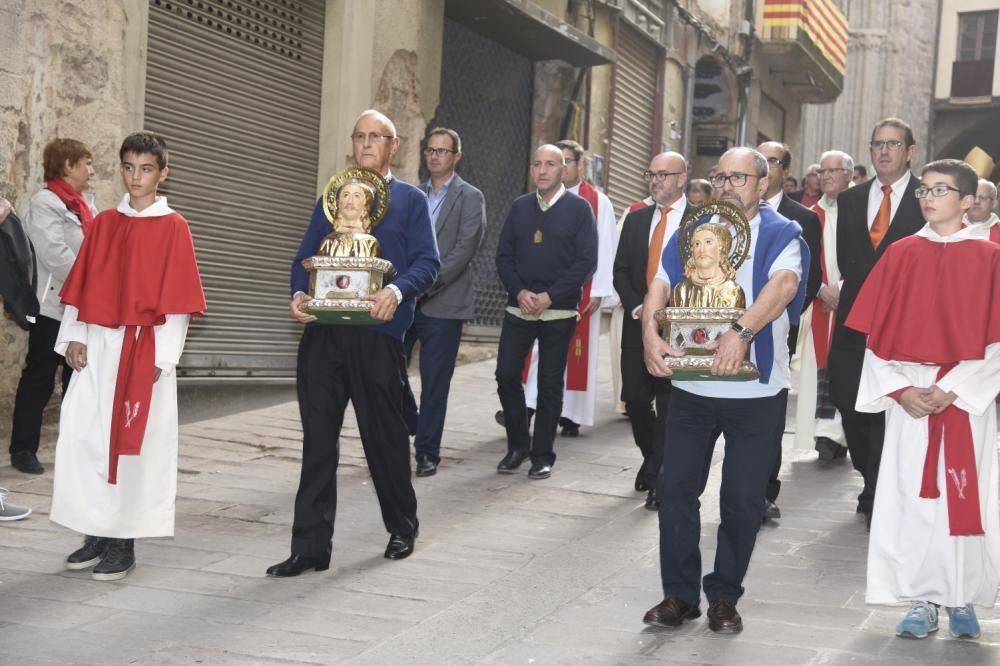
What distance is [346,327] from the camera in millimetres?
5680

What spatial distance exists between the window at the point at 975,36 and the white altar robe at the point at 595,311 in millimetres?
32077

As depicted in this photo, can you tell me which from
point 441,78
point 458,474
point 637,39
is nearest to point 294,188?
point 441,78

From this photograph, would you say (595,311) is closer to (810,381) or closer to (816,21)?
(810,381)

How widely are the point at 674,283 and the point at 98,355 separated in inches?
90.6

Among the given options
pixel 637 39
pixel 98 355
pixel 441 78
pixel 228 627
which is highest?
pixel 637 39

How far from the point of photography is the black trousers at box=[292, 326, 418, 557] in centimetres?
561

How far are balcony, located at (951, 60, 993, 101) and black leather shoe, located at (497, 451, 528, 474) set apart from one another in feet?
109

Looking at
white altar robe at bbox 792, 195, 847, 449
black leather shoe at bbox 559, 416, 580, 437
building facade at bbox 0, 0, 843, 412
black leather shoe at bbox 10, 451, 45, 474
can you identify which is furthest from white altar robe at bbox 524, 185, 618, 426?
black leather shoe at bbox 10, 451, 45, 474

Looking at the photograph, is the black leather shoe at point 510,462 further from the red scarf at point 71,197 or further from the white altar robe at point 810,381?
the red scarf at point 71,197

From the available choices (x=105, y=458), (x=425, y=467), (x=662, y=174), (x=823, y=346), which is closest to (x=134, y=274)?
(x=105, y=458)

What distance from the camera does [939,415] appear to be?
5027 mm

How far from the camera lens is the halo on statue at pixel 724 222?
4863 mm

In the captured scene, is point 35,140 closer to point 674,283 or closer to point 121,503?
point 121,503

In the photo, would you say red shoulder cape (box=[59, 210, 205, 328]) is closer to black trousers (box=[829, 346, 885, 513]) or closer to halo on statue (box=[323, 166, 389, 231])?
halo on statue (box=[323, 166, 389, 231])
